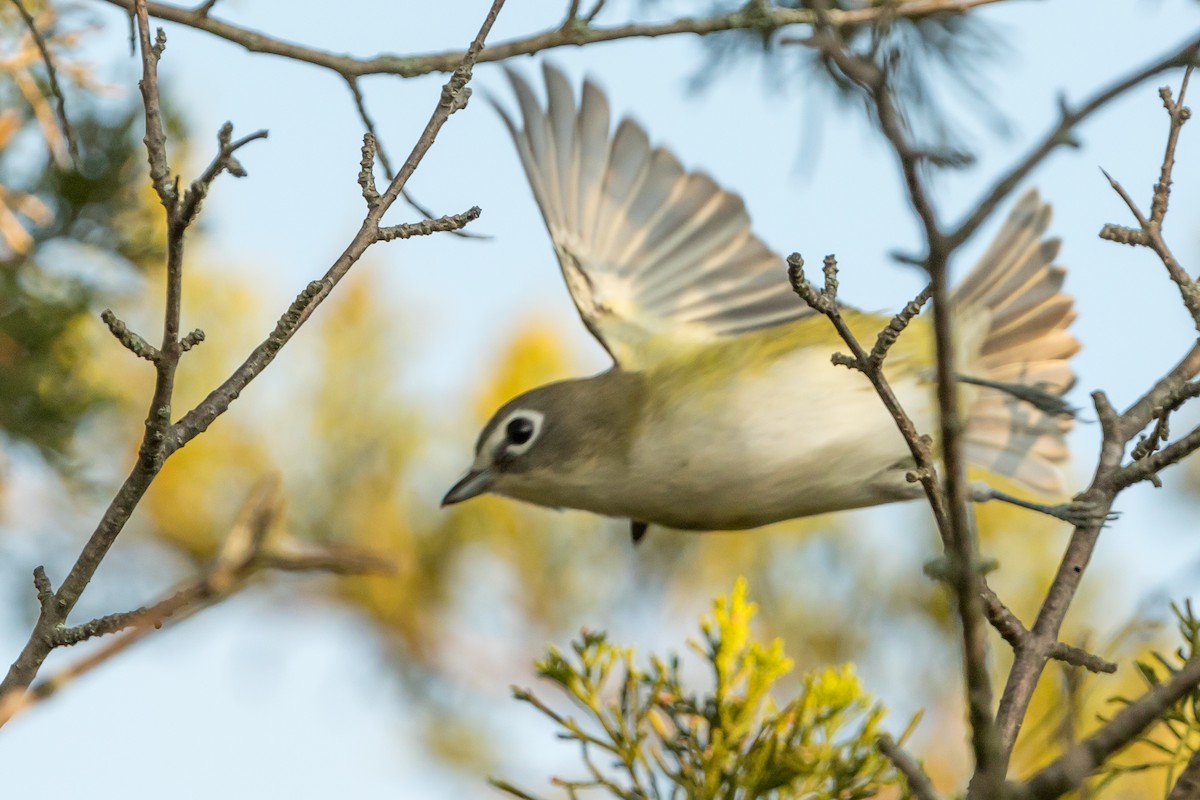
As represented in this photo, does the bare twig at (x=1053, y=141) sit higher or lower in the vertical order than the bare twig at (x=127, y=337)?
lower

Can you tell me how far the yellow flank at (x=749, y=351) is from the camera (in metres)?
3.32

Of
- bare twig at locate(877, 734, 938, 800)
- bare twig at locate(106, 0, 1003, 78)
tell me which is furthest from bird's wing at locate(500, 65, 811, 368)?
bare twig at locate(877, 734, 938, 800)

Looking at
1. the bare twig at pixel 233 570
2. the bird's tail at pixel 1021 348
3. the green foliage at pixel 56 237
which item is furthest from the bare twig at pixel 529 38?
the bird's tail at pixel 1021 348

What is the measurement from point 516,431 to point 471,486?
173 mm

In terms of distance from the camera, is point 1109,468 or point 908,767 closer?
point 908,767

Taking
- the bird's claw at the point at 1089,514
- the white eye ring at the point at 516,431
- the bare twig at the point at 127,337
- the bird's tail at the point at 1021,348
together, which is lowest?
the bird's claw at the point at 1089,514

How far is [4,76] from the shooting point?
9.48 feet

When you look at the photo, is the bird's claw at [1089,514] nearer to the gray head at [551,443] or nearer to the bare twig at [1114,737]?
the bare twig at [1114,737]

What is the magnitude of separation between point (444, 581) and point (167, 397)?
328cm

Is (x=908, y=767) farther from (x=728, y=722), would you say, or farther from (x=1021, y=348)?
(x=1021, y=348)

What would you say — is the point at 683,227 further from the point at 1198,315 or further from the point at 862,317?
the point at 1198,315

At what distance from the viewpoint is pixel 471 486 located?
3.38 metres

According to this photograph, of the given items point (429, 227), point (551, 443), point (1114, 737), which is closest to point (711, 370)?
point (551, 443)

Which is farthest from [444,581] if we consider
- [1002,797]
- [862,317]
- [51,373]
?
[1002,797]
